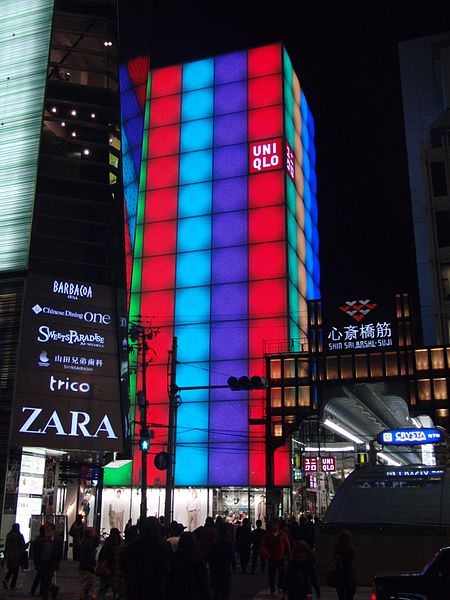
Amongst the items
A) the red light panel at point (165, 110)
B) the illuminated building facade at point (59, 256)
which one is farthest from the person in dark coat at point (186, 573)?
the red light panel at point (165, 110)

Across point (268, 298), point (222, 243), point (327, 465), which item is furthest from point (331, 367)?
point (222, 243)

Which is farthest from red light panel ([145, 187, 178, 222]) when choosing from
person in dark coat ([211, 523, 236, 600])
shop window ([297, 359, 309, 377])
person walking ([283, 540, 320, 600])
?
person walking ([283, 540, 320, 600])

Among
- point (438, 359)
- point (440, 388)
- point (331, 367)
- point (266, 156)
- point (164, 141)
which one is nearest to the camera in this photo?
point (440, 388)

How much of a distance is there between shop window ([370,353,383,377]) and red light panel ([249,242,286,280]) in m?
9.17

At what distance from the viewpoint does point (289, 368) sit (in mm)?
41000

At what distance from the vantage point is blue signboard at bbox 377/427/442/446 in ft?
93.6

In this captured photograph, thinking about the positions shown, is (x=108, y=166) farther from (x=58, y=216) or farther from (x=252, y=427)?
(x=252, y=427)

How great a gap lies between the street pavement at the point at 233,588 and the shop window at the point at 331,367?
59.0 ft

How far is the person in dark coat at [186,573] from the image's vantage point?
8.22 m

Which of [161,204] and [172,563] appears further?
[161,204]

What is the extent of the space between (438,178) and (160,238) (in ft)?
67.8

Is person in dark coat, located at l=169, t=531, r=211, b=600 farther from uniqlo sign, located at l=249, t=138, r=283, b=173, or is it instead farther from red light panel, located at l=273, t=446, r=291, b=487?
uniqlo sign, located at l=249, t=138, r=283, b=173

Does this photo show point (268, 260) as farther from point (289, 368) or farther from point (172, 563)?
point (172, 563)

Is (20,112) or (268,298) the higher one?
(20,112)
